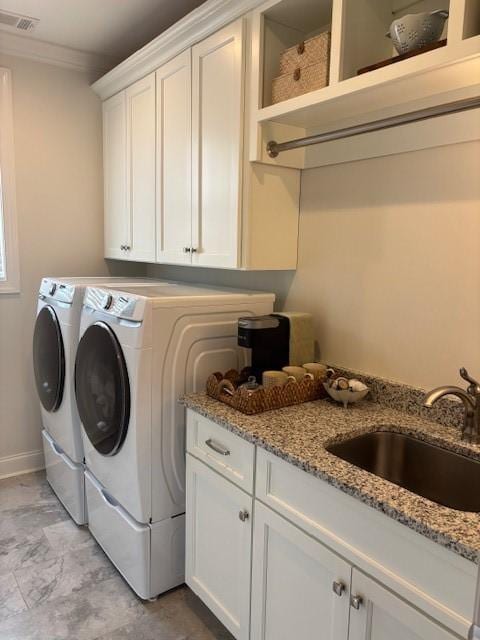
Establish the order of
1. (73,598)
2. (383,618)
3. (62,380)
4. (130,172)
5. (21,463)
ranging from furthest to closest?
1. (21,463)
2. (130,172)
3. (62,380)
4. (73,598)
5. (383,618)

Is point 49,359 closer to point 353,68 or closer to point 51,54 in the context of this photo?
point 51,54

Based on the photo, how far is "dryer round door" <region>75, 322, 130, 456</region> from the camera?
6.27ft

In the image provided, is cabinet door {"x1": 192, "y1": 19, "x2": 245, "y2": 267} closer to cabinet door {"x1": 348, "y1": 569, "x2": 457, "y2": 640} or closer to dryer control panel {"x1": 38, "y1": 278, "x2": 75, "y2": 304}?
dryer control panel {"x1": 38, "y1": 278, "x2": 75, "y2": 304}

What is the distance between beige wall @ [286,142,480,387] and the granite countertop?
0.22 meters

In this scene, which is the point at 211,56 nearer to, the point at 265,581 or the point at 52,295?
the point at 52,295

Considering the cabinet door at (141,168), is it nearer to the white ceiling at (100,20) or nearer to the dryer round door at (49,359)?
the white ceiling at (100,20)

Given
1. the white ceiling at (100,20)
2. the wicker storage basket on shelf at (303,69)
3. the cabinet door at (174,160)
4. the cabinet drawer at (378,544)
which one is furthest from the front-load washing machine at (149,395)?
the white ceiling at (100,20)

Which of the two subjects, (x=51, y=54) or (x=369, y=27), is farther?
(x=51, y=54)

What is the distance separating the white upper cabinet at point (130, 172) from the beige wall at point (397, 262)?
961mm

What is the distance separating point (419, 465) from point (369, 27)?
1.45 metres

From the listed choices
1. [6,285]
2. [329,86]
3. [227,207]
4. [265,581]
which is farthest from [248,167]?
[6,285]

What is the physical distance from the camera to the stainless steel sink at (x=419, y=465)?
1.42 metres

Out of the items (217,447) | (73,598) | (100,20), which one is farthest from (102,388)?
(100,20)

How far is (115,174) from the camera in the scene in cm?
301
